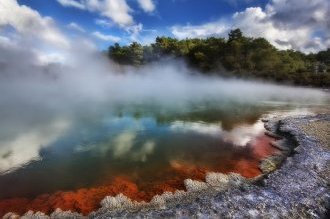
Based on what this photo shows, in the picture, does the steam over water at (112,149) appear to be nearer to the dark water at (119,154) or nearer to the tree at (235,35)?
the dark water at (119,154)

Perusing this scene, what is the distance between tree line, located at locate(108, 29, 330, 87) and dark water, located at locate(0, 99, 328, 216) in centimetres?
3385

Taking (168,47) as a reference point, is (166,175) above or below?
below

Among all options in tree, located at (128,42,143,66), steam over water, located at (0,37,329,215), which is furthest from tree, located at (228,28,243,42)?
steam over water, located at (0,37,329,215)

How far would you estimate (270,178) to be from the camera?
8320mm

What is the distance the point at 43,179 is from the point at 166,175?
381 centimetres

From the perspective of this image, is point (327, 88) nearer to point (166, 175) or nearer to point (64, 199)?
point (166, 175)

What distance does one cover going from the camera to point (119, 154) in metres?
11.1

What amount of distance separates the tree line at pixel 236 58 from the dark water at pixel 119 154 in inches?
1333

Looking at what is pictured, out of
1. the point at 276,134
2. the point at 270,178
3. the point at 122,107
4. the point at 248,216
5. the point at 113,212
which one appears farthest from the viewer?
the point at 122,107

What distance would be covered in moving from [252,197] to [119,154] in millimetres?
5505

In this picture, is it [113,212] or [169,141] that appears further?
[169,141]

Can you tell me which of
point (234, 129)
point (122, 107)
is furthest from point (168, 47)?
point (234, 129)

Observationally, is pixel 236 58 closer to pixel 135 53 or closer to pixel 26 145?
pixel 135 53

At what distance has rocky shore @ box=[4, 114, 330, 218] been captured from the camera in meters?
6.58
